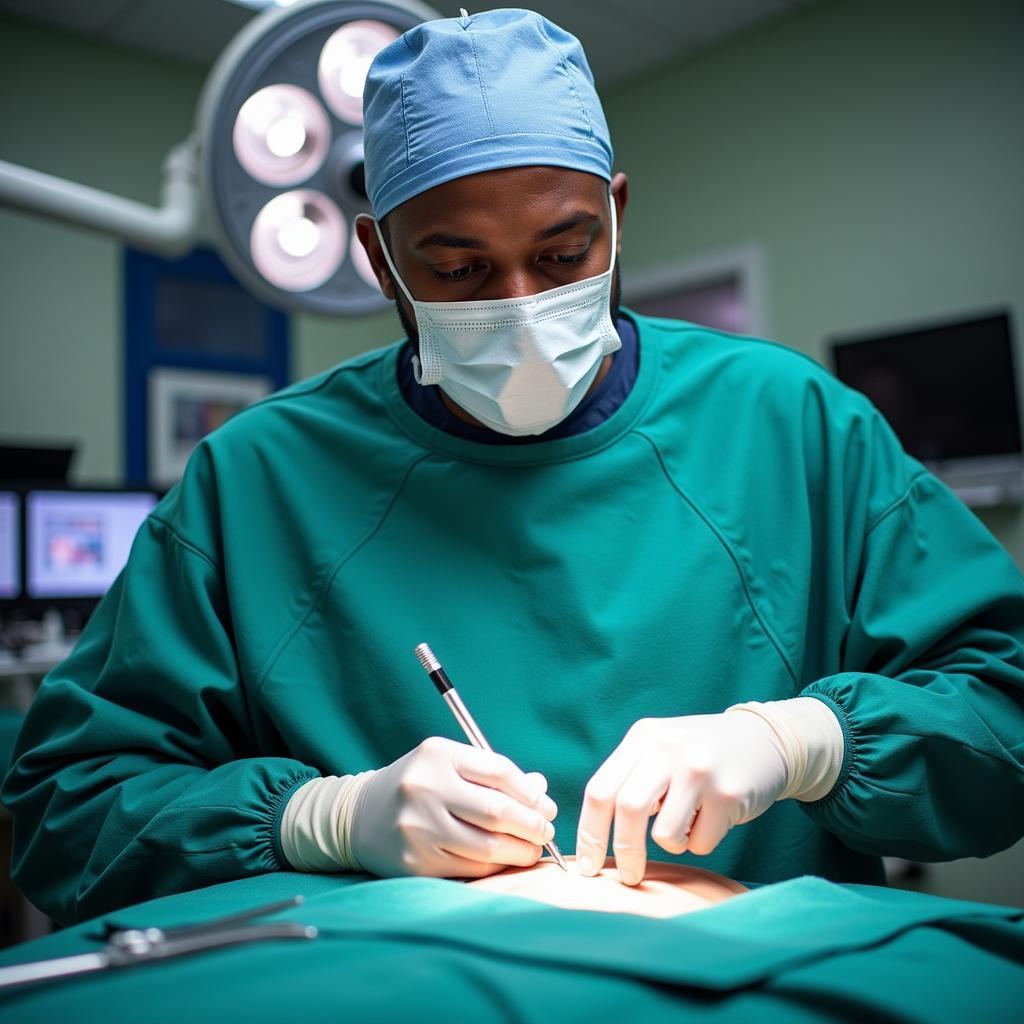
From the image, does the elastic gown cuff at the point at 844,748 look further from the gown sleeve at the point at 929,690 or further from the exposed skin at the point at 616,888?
the exposed skin at the point at 616,888

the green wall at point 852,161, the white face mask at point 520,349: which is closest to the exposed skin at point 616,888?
the white face mask at point 520,349

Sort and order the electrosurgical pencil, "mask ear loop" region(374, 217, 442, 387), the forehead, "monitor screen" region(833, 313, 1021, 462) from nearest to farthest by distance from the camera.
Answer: the electrosurgical pencil, the forehead, "mask ear loop" region(374, 217, 442, 387), "monitor screen" region(833, 313, 1021, 462)

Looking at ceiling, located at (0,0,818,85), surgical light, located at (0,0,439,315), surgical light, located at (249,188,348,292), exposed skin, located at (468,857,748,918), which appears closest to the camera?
exposed skin, located at (468,857,748,918)

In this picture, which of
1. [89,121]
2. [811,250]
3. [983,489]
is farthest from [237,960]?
[89,121]

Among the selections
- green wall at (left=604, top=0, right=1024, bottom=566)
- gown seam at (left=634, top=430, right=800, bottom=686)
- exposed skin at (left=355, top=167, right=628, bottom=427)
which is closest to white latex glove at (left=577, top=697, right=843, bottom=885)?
gown seam at (left=634, top=430, right=800, bottom=686)

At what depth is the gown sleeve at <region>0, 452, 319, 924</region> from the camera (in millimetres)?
1039

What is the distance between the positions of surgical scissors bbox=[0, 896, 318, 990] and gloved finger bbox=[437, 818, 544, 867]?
0.26 m

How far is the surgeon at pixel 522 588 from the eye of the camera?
1.07 meters

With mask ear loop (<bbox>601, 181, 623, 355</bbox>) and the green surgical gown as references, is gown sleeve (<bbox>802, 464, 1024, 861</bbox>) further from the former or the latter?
mask ear loop (<bbox>601, 181, 623, 355</bbox>)

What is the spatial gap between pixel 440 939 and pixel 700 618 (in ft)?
1.99

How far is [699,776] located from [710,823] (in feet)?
0.16

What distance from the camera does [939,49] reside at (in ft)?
14.7


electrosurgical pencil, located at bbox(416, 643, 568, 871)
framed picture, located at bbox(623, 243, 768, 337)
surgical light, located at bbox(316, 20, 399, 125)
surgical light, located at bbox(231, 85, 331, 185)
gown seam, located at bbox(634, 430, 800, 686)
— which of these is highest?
framed picture, located at bbox(623, 243, 768, 337)

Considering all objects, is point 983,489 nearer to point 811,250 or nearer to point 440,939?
point 811,250
